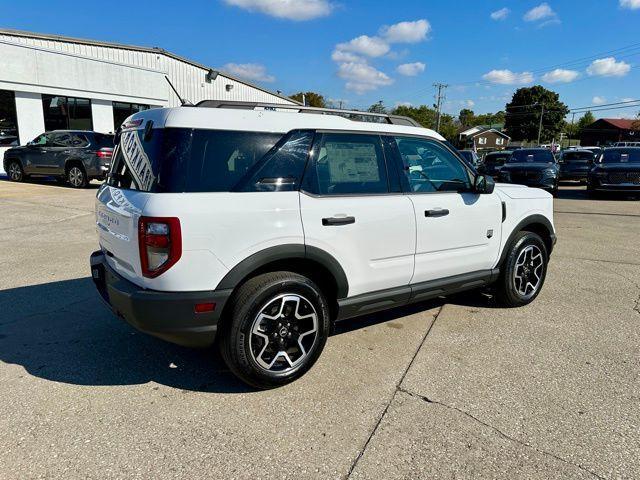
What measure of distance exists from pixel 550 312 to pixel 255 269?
325cm

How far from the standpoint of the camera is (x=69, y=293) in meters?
4.80

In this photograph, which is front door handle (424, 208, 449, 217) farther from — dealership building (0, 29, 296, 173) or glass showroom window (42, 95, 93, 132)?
glass showroom window (42, 95, 93, 132)

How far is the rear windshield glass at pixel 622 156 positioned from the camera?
595 inches

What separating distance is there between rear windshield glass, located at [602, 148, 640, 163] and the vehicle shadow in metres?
14.4

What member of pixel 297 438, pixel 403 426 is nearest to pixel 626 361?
pixel 403 426

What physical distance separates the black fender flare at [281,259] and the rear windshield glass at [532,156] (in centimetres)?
1556

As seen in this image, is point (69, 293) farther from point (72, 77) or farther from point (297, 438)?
point (72, 77)

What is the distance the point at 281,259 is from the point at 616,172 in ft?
51.0

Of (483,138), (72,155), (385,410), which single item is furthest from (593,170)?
(483,138)

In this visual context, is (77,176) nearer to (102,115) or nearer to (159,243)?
(102,115)

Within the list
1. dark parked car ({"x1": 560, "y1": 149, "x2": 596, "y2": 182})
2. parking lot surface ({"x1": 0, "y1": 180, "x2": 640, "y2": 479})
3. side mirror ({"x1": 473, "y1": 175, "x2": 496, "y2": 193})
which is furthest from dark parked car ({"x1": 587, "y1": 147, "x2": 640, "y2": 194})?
side mirror ({"x1": 473, "y1": 175, "x2": 496, "y2": 193})

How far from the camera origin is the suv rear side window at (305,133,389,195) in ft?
10.3

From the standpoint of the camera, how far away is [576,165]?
19828mm

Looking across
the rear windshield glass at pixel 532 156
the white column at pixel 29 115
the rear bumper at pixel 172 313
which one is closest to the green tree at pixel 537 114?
the rear windshield glass at pixel 532 156
